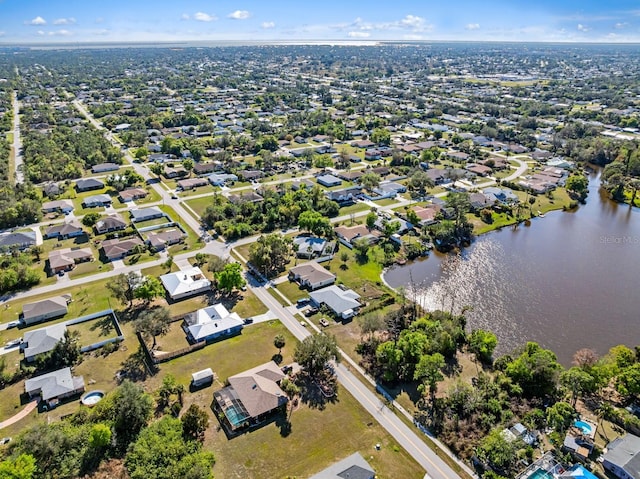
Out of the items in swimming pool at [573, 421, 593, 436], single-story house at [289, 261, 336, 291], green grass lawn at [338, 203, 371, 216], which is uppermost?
green grass lawn at [338, 203, 371, 216]

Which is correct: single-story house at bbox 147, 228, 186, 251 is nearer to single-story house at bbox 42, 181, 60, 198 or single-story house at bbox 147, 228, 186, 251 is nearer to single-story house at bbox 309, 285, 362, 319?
single-story house at bbox 309, 285, 362, 319

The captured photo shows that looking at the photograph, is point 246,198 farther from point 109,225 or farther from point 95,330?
point 95,330

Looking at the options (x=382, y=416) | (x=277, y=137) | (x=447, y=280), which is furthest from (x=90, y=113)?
(x=382, y=416)

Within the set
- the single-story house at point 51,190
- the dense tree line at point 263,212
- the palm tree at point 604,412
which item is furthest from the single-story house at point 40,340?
the palm tree at point 604,412

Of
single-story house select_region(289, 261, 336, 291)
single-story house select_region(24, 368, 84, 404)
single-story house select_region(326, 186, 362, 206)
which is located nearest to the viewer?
single-story house select_region(24, 368, 84, 404)

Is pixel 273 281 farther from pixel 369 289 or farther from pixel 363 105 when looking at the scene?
pixel 363 105

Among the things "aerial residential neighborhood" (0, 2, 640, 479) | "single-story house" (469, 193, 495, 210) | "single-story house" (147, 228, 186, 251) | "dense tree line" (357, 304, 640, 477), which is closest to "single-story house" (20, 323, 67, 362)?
"aerial residential neighborhood" (0, 2, 640, 479)

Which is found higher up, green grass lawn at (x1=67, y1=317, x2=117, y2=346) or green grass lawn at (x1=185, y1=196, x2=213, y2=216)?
green grass lawn at (x1=185, y1=196, x2=213, y2=216)
